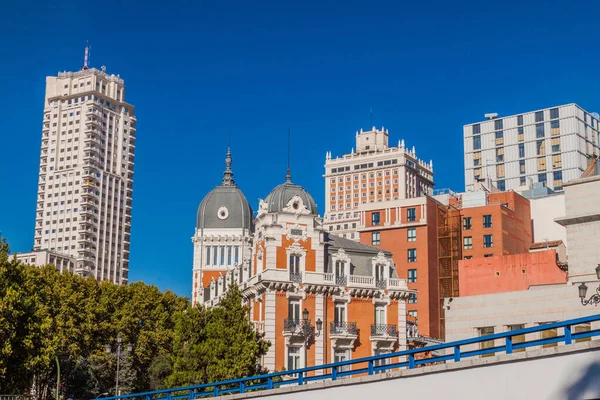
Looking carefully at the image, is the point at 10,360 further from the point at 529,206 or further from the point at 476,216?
the point at 529,206

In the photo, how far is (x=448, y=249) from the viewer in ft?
307

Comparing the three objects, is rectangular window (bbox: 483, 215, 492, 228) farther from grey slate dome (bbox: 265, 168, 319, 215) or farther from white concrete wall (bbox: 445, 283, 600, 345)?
white concrete wall (bbox: 445, 283, 600, 345)

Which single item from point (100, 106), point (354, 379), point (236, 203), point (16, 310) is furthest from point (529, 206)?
point (100, 106)

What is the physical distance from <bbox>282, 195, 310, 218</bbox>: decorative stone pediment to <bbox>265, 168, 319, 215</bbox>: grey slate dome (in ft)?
1.60

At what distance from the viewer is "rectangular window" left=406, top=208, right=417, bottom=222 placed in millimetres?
93625

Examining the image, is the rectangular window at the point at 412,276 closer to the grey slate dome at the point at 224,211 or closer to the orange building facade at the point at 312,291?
the grey slate dome at the point at 224,211

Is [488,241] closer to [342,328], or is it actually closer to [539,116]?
[342,328]

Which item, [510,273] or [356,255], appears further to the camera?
[356,255]

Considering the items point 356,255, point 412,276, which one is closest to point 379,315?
point 356,255

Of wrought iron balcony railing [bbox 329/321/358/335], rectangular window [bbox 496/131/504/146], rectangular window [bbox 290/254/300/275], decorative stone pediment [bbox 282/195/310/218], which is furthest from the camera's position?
rectangular window [bbox 496/131/504/146]

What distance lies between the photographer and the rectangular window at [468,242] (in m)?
94.5

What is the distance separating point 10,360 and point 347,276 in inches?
1007

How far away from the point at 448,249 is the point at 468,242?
9.24ft

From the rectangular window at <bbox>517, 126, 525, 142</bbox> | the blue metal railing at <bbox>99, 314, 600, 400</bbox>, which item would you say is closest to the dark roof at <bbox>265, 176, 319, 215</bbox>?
the blue metal railing at <bbox>99, 314, 600, 400</bbox>
